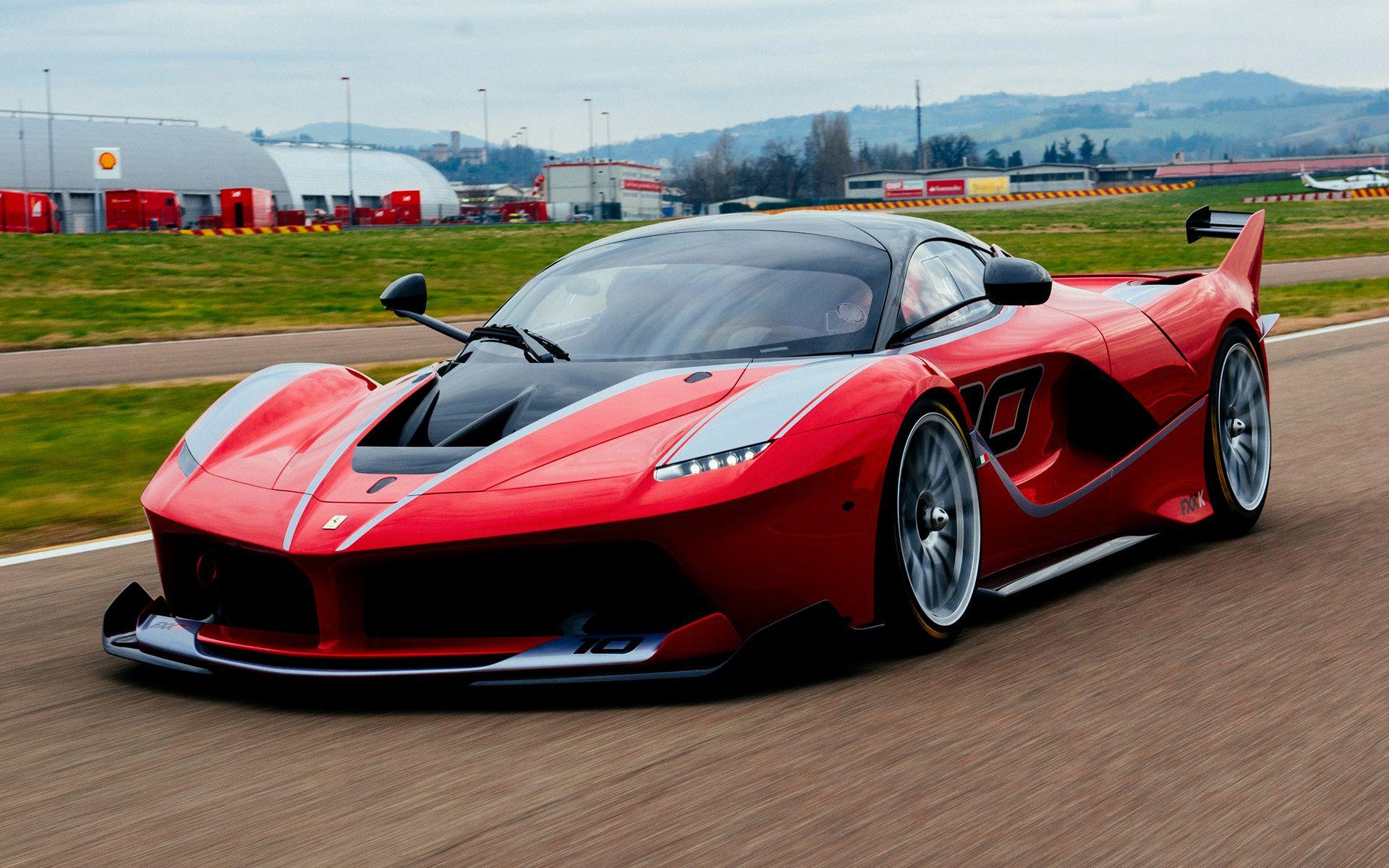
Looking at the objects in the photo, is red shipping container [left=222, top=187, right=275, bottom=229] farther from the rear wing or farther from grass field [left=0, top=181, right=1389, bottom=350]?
the rear wing

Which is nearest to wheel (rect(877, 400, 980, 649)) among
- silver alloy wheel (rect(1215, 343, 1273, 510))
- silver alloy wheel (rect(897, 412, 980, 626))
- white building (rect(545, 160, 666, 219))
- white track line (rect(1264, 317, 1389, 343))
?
silver alloy wheel (rect(897, 412, 980, 626))

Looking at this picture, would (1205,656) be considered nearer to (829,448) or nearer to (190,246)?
(829,448)

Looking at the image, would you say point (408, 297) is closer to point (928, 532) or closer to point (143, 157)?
point (928, 532)

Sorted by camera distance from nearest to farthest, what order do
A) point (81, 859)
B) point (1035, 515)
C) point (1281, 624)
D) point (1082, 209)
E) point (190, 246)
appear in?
point (81, 859) → point (1281, 624) → point (1035, 515) → point (190, 246) → point (1082, 209)

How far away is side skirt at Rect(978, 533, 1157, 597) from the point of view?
437 cm

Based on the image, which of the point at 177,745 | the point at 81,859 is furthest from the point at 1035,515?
the point at 81,859

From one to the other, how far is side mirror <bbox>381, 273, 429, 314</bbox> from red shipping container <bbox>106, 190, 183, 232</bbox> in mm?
53750

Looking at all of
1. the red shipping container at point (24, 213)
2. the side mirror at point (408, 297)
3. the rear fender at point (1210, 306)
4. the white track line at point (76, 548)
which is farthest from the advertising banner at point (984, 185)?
the side mirror at point (408, 297)

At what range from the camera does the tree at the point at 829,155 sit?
473 ft

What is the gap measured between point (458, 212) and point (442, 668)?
322 ft

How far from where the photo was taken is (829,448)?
3.76 metres

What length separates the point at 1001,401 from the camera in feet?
15.7

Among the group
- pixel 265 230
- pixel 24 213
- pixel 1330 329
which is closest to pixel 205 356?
pixel 1330 329

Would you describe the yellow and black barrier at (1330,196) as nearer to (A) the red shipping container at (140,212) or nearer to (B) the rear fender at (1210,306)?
(A) the red shipping container at (140,212)
